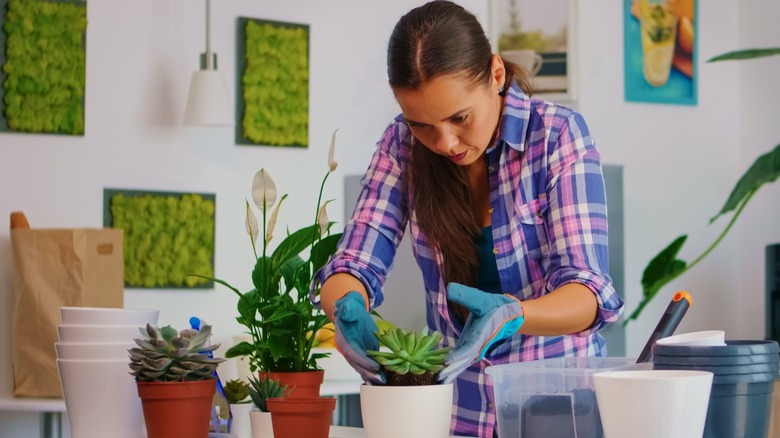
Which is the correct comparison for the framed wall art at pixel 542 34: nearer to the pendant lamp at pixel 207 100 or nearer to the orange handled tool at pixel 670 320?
the pendant lamp at pixel 207 100

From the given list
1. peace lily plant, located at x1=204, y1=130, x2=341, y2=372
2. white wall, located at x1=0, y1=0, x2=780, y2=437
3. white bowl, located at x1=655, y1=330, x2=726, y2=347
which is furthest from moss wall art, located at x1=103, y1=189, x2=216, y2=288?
white bowl, located at x1=655, y1=330, x2=726, y2=347

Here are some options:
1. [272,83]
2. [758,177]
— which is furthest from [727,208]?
[272,83]

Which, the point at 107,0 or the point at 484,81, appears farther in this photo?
the point at 107,0

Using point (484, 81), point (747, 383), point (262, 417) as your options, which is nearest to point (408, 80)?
point (484, 81)

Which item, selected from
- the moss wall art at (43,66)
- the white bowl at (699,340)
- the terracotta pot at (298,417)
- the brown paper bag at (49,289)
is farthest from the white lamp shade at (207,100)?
the white bowl at (699,340)

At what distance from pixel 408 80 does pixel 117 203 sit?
1783 millimetres

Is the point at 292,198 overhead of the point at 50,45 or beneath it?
beneath

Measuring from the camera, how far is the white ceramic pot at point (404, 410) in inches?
41.5

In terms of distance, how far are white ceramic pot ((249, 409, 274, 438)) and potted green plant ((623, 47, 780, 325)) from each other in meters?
2.38

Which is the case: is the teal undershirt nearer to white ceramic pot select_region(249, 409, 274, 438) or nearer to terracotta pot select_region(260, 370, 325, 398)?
terracotta pot select_region(260, 370, 325, 398)

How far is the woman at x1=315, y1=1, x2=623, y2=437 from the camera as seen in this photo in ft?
4.64

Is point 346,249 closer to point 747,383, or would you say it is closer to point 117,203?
point 747,383

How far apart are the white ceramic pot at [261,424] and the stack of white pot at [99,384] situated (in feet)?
0.46

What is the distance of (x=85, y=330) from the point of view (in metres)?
1.25
